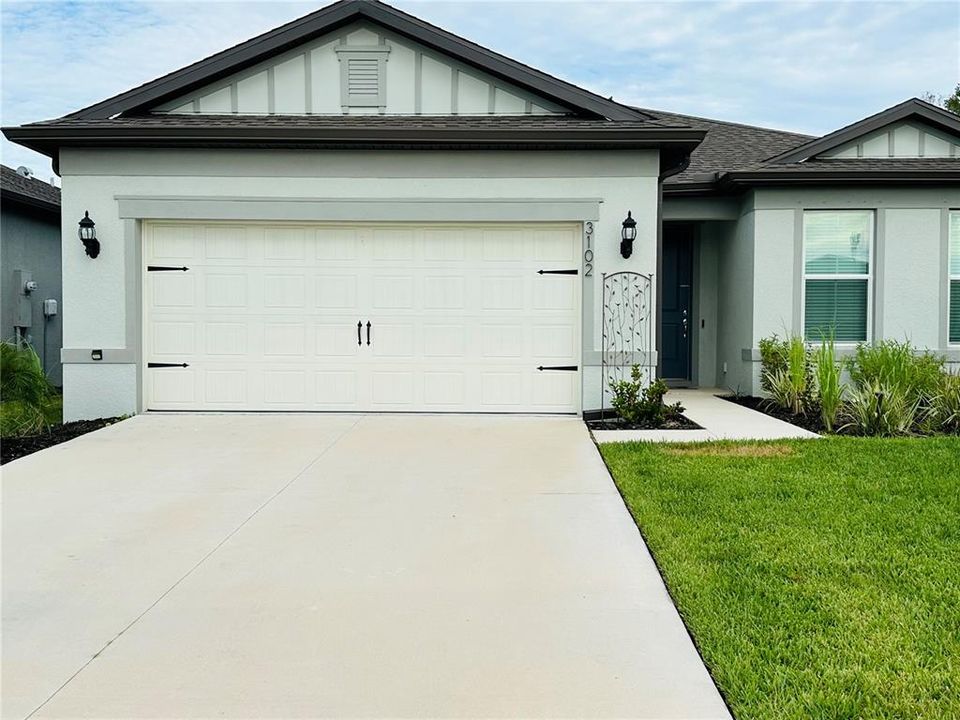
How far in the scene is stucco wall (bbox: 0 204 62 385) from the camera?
13031 millimetres

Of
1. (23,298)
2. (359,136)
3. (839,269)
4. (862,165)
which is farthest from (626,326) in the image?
(23,298)

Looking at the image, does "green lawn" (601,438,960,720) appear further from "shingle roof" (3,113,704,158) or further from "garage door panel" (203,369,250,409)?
"garage door panel" (203,369,250,409)

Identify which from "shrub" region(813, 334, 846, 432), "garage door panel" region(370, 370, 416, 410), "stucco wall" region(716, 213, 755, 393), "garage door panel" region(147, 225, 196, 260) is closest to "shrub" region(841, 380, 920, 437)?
"shrub" region(813, 334, 846, 432)

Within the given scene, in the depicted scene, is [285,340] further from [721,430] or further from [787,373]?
[787,373]

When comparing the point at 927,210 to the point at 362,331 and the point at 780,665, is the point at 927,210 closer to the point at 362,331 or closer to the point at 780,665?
the point at 362,331

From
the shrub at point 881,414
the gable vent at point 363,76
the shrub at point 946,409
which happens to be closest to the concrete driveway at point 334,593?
the shrub at point 881,414

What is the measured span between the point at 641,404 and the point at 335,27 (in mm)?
6185

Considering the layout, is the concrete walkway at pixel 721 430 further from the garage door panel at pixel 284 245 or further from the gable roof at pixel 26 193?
the gable roof at pixel 26 193

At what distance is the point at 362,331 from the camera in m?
9.77

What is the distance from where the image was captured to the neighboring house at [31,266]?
42.8 ft

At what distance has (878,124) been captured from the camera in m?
11.3

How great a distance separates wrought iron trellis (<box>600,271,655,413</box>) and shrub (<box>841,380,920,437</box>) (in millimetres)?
2370

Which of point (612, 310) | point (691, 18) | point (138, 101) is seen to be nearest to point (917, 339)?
point (612, 310)

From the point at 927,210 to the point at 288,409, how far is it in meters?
9.34
